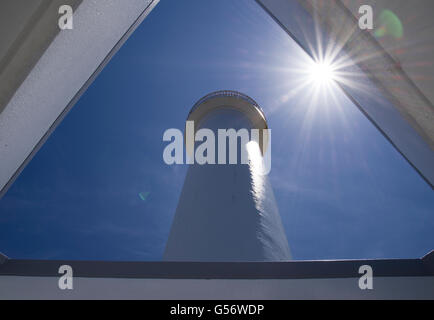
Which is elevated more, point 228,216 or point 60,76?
point 60,76

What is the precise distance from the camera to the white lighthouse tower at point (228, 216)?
11.6ft

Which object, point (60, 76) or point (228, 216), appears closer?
point (60, 76)

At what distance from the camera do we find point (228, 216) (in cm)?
390

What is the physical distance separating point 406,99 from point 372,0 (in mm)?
524

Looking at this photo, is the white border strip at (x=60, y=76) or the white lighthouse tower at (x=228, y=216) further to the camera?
the white lighthouse tower at (x=228, y=216)

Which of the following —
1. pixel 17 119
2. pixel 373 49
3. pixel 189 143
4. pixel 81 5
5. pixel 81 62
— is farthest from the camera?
pixel 189 143

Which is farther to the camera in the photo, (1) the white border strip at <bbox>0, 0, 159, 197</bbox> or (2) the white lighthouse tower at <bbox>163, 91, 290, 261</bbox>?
(2) the white lighthouse tower at <bbox>163, 91, 290, 261</bbox>

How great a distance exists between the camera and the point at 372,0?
1.42 meters

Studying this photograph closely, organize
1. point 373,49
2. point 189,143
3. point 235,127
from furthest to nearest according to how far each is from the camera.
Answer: point 189,143 < point 235,127 < point 373,49

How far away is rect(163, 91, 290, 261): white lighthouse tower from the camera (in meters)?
3.54

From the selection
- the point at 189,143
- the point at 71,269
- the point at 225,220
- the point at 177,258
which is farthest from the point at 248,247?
the point at 189,143

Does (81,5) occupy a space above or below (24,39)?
above
